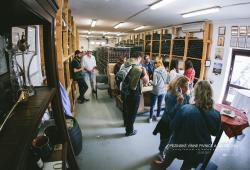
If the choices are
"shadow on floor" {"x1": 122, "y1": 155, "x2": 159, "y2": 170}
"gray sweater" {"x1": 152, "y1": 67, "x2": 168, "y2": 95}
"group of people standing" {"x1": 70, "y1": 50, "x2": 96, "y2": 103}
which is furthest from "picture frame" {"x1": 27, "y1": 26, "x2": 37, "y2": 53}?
"group of people standing" {"x1": 70, "y1": 50, "x2": 96, "y2": 103}

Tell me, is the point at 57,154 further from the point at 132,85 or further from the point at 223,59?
the point at 223,59

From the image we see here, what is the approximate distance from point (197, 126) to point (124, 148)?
1627 mm

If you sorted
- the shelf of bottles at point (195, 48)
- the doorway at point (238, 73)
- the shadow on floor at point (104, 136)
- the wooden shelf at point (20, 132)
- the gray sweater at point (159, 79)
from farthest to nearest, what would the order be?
1. the shelf of bottles at point (195, 48)
2. the doorway at point (238, 73)
3. the gray sweater at point (159, 79)
4. the shadow on floor at point (104, 136)
5. the wooden shelf at point (20, 132)

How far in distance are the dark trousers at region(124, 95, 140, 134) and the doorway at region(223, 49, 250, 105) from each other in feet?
10.4

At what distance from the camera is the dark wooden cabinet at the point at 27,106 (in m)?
0.52

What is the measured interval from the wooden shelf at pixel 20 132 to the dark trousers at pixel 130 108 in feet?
8.27

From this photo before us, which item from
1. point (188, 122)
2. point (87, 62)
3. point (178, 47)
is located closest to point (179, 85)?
point (188, 122)

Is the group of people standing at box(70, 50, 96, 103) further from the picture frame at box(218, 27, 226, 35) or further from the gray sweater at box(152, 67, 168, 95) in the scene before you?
the picture frame at box(218, 27, 226, 35)

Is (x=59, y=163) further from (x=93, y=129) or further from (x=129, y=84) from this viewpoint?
(x=93, y=129)

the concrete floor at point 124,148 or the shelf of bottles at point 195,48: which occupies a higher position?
the shelf of bottles at point 195,48

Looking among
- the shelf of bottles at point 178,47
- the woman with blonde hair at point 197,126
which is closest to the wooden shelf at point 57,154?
the woman with blonde hair at point 197,126

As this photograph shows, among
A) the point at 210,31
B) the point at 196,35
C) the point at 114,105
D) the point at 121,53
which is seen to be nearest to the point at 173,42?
the point at 196,35

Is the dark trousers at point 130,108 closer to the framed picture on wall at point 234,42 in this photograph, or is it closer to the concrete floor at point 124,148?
the concrete floor at point 124,148

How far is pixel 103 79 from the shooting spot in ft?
20.6
